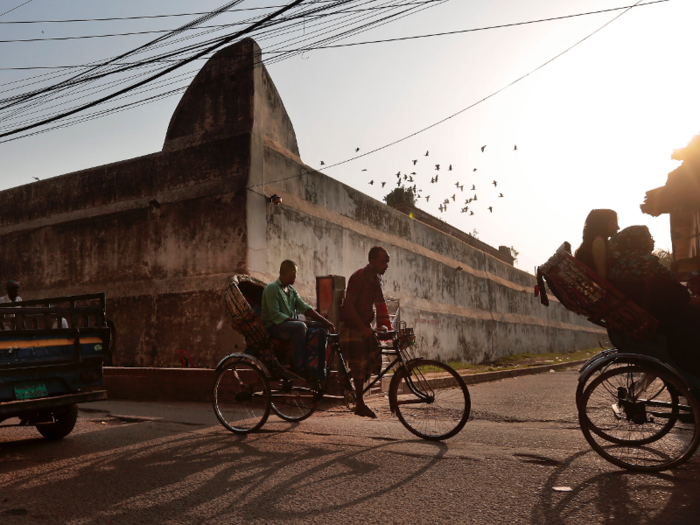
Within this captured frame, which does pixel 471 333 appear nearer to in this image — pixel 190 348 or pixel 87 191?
pixel 190 348

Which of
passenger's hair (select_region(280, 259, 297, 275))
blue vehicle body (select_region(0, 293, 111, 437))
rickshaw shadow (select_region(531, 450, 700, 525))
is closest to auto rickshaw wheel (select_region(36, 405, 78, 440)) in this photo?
blue vehicle body (select_region(0, 293, 111, 437))

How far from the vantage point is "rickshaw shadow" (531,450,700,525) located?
9.35 feet

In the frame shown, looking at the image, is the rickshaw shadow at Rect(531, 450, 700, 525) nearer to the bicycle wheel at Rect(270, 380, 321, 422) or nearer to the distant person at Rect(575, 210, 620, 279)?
the distant person at Rect(575, 210, 620, 279)

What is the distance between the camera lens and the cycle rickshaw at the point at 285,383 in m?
5.05

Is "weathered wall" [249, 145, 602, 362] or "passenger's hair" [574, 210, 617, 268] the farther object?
"weathered wall" [249, 145, 602, 362]

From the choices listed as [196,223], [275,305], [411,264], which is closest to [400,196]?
[411,264]

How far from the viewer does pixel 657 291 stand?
13.2 feet

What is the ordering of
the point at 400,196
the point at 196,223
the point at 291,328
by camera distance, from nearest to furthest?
the point at 291,328, the point at 196,223, the point at 400,196

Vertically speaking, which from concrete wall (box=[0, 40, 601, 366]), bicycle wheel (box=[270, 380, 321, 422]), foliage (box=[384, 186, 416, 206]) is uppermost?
foliage (box=[384, 186, 416, 206])

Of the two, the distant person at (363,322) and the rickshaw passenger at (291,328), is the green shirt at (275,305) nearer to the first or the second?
the rickshaw passenger at (291,328)

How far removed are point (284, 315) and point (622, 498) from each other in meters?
3.49

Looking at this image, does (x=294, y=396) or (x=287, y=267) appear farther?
(x=287, y=267)

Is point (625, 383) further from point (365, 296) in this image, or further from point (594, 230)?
point (365, 296)

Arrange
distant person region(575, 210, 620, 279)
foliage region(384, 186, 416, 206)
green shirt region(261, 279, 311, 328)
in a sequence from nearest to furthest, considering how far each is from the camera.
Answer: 1. distant person region(575, 210, 620, 279)
2. green shirt region(261, 279, 311, 328)
3. foliage region(384, 186, 416, 206)
